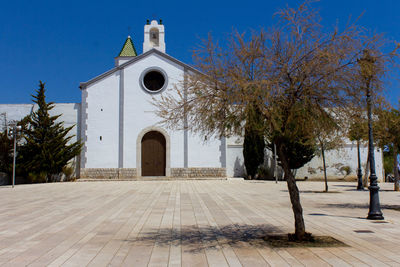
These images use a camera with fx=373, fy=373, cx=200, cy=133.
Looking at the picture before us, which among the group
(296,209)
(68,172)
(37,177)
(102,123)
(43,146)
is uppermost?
(102,123)

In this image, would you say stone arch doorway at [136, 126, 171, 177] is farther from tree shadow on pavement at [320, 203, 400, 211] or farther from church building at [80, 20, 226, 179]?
tree shadow on pavement at [320, 203, 400, 211]

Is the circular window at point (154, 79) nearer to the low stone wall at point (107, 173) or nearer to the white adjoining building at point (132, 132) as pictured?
the white adjoining building at point (132, 132)

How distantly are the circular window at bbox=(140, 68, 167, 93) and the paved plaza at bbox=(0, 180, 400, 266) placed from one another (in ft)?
53.2

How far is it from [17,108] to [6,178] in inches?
212

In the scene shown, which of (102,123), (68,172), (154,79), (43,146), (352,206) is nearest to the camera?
(352,206)

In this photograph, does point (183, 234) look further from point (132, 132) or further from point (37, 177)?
point (37, 177)

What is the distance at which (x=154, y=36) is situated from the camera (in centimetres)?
3198

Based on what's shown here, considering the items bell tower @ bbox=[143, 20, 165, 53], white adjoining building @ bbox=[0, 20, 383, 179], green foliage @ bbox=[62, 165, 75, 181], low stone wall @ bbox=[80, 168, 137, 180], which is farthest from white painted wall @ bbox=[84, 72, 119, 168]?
bell tower @ bbox=[143, 20, 165, 53]

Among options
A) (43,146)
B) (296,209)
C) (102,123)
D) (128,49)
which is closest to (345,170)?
(102,123)

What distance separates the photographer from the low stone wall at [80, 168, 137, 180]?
86.7 ft

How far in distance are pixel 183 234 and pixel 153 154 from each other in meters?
20.1

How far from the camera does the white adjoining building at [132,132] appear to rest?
2669cm

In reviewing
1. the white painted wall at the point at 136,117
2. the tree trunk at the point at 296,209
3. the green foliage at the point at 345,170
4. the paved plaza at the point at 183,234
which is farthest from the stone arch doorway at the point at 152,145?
the tree trunk at the point at 296,209

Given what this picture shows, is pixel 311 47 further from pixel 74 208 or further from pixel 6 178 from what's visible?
pixel 6 178
